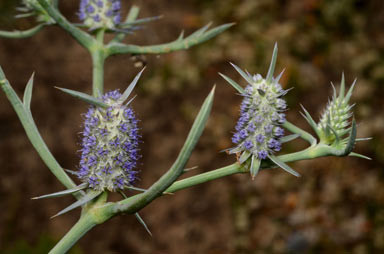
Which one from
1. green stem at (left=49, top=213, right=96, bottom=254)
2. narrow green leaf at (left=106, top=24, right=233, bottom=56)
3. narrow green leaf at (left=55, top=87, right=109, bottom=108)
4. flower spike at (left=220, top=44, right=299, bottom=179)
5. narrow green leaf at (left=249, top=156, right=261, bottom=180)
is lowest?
green stem at (left=49, top=213, right=96, bottom=254)

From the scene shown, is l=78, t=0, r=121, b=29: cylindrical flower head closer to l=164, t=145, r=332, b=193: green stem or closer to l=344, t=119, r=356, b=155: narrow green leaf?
l=164, t=145, r=332, b=193: green stem

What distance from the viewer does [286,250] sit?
13.6 ft

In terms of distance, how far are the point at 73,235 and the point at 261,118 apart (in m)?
0.59

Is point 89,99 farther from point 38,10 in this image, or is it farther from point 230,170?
point 38,10

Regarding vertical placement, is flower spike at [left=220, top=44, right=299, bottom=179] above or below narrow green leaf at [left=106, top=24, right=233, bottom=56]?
below

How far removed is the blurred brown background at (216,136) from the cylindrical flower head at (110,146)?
275cm

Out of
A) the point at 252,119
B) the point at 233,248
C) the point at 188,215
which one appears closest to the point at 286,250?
the point at 233,248

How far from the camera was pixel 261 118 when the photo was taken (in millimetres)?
1322

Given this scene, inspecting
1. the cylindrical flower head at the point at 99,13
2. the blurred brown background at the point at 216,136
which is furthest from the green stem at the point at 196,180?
the blurred brown background at the point at 216,136

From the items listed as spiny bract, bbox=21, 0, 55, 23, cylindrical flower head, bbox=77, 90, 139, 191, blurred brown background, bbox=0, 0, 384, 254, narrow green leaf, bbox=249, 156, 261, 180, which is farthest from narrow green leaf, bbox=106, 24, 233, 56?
blurred brown background, bbox=0, 0, 384, 254

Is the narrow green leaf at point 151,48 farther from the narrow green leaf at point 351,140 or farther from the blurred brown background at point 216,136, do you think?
the blurred brown background at point 216,136

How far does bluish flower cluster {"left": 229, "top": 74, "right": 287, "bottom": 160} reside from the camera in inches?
52.2

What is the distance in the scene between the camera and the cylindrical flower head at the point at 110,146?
1.31m

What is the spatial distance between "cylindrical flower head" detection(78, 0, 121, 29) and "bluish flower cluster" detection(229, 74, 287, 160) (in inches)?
32.5
